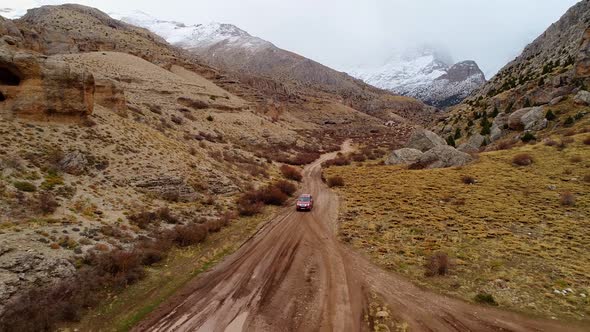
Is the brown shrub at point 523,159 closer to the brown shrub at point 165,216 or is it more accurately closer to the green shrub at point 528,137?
the green shrub at point 528,137

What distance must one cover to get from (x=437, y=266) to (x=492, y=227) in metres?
7.94

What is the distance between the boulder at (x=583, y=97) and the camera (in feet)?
127

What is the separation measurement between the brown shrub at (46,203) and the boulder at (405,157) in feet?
125

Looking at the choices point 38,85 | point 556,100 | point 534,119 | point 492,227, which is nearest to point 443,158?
point 534,119

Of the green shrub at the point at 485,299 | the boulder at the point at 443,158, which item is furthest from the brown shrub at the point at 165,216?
the boulder at the point at 443,158

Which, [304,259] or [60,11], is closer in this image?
[304,259]

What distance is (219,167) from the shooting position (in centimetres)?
3278

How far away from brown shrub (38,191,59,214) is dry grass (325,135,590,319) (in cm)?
Result: 1647

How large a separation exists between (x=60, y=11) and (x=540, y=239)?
411 ft

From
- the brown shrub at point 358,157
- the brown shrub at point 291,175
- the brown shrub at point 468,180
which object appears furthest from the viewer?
the brown shrub at point 358,157

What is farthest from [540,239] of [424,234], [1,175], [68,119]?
[68,119]

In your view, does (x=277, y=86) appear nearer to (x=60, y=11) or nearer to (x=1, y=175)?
(x=60, y=11)

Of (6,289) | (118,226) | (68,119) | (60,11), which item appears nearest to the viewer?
(6,289)

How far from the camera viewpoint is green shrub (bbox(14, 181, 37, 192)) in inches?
630
